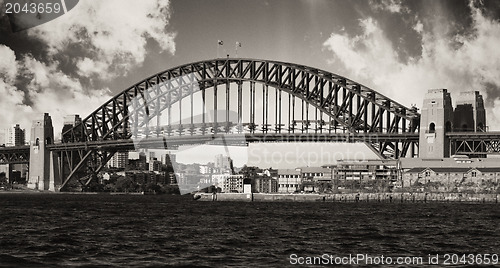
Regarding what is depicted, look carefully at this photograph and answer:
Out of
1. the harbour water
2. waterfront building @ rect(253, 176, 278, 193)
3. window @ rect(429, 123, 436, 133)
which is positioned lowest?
the harbour water

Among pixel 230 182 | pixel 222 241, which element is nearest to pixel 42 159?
pixel 230 182

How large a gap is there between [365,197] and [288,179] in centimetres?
3245

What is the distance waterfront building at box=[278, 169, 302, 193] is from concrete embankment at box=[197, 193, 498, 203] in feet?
66.1

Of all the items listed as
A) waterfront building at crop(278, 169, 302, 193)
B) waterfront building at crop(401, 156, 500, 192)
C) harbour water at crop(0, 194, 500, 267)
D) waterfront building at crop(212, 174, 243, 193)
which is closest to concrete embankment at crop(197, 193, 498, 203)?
waterfront building at crop(401, 156, 500, 192)

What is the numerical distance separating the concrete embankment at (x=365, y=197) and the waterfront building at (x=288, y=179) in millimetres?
20141

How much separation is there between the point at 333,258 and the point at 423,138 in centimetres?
7442

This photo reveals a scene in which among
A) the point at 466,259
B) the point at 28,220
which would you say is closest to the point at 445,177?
the point at 28,220

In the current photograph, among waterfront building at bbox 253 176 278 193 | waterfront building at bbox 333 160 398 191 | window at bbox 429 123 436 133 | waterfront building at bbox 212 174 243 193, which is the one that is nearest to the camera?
window at bbox 429 123 436 133

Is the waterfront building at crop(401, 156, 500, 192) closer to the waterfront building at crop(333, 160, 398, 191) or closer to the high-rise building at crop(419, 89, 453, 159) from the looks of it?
the high-rise building at crop(419, 89, 453, 159)

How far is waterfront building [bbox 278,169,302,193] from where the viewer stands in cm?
13760

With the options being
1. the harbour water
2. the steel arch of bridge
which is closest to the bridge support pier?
the steel arch of bridge

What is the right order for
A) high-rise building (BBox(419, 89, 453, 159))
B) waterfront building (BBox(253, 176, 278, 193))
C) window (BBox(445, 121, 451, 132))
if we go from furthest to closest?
waterfront building (BBox(253, 176, 278, 193))
window (BBox(445, 121, 451, 132))
high-rise building (BBox(419, 89, 453, 159))

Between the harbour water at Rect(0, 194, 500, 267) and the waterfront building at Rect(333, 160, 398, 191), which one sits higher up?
the waterfront building at Rect(333, 160, 398, 191)

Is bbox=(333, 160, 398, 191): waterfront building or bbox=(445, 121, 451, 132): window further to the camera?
bbox=(333, 160, 398, 191): waterfront building
